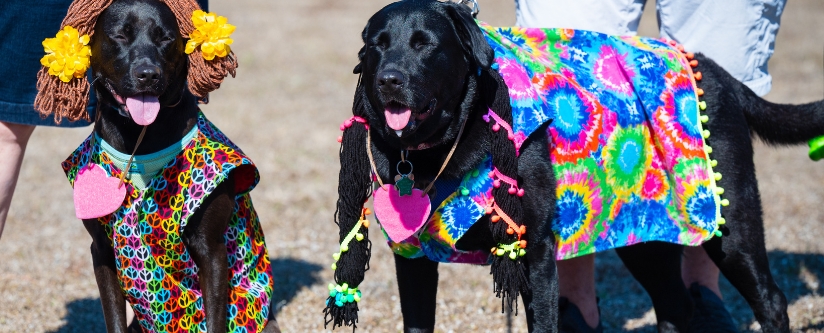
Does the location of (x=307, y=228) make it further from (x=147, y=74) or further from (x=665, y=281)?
(x=147, y=74)

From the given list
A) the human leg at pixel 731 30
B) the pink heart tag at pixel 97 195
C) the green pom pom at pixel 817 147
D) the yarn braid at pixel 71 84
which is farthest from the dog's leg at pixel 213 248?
the green pom pom at pixel 817 147

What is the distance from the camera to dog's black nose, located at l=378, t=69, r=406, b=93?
279 centimetres

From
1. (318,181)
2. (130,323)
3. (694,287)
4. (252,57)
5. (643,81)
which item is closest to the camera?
(643,81)

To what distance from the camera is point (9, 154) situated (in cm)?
377

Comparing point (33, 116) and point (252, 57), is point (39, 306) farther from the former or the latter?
point (252, 57)

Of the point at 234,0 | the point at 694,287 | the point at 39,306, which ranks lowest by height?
the point at 234,0

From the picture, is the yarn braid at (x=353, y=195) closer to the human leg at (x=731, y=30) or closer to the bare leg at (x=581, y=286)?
the bare leg at (x=581, y=286)

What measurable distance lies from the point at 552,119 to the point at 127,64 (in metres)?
1.54

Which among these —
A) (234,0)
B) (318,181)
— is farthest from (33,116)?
(234,0)

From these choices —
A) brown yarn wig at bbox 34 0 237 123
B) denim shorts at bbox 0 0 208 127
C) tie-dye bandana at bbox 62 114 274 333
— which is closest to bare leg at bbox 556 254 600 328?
tie-dye bandana at bbox 62 114 274 333

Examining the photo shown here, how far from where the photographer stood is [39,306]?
4.88 metres

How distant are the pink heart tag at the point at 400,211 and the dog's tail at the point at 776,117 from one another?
1.52m

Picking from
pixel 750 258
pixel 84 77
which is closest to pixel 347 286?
pixel 84 77

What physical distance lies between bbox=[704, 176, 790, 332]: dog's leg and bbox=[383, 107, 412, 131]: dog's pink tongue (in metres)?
1.58
